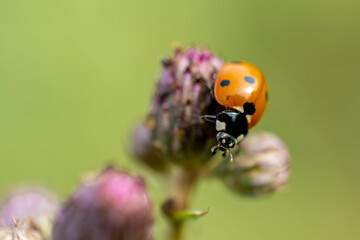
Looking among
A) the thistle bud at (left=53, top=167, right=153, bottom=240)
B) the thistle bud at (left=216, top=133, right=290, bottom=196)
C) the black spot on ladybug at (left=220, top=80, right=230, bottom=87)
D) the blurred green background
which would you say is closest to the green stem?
the thistle bud at (left=216, top=133, right=290, bottom=196)

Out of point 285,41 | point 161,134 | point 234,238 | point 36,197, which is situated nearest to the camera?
point 161,134

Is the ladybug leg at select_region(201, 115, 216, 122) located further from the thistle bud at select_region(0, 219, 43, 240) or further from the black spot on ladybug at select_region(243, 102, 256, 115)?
the thistle bud at select_region(0, 219, 43, 240)

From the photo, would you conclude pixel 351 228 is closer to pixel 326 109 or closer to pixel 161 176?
pixel 326 109

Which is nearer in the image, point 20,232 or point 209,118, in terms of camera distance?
point 20,232

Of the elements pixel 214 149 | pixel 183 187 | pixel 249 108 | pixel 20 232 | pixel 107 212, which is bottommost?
pixel 20 232

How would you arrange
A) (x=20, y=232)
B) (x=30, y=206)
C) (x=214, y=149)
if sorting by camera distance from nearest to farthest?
(x=20, y=232), (x=214, y=149), (x=30, y=206)

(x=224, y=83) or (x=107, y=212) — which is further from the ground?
(x=224, y=83)

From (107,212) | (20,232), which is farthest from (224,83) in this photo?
(20,232)

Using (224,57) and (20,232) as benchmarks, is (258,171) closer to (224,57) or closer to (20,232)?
(20,232)

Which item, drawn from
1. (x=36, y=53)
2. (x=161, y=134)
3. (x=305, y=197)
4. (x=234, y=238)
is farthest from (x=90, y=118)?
(x=161, y=134)
